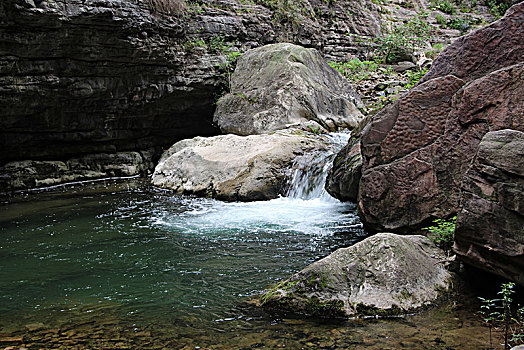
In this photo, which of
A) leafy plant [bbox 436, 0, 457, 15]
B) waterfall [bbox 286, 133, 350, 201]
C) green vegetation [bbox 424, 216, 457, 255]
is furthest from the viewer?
leafy plant [bbox 436, 0, 457, 15]

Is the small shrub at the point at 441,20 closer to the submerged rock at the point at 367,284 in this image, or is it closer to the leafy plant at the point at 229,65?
the leafy plant at the point at 229,65

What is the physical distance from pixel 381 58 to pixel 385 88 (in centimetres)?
345

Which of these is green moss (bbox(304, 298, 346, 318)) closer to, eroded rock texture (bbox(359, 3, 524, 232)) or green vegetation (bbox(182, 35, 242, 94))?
eroded rock texture (bbox(359, 3, 524, 232))

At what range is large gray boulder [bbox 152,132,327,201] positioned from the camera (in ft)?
29.1

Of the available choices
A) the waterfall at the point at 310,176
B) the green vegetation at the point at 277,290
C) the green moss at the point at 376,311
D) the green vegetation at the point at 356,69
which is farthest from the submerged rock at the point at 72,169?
the green moss at the point at 376,311

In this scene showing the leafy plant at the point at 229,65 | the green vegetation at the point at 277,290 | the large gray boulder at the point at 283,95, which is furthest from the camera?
the leafy plant at the point at 229,65

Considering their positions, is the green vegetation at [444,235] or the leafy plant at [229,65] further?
the leafy plant at [229,65]

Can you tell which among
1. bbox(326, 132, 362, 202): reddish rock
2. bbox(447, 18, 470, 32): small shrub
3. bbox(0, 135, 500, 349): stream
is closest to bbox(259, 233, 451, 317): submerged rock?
bbox(0, 135, 500, 349): stream

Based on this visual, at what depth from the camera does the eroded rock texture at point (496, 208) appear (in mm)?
3232

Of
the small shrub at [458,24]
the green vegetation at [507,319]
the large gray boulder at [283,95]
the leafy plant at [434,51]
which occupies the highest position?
→ the small shrub at [458,24]

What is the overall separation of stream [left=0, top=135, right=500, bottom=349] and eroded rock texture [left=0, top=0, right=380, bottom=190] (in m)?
3.00

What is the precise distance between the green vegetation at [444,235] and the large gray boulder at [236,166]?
4.40m

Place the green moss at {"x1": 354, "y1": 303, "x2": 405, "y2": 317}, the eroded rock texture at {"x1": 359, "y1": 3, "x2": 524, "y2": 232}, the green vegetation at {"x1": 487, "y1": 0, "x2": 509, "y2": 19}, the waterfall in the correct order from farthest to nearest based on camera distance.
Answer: the green vegetation at {"x1": 487, "y1": 0, "x2": 509, "y2": 19}
the waterfall
the eroded rock texture at {"x1": 359, "y1": 3, "x2": 524, "y2": 232}
the green moss at {"x1": 354, "y1": 303, "x2": 405, "y2": 317}

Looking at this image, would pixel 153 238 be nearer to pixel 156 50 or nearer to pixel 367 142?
pixel 367 142
